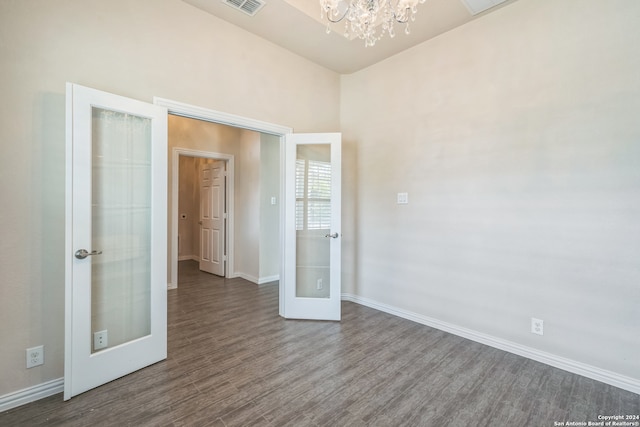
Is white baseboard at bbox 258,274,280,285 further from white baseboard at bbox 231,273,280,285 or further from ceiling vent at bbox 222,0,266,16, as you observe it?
ceiling vent at bbox 222,0,266,16

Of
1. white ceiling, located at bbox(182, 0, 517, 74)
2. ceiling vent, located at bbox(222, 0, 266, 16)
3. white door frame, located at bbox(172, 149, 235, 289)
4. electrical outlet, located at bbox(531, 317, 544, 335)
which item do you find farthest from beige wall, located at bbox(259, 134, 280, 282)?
electrical outlet, located at bbox(531, 317, 544, 335)

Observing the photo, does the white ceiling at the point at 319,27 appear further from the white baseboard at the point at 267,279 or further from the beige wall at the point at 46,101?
the white baseboard at the point at 267,279

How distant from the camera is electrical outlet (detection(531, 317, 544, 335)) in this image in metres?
2.42

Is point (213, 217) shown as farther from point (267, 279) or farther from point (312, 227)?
point (312, 227)

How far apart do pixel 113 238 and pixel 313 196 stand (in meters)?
2.03

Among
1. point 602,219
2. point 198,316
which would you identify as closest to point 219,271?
point 198,316

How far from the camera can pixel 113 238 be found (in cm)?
218

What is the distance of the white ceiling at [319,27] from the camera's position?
8.52 ft

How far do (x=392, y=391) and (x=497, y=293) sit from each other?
4.77ft

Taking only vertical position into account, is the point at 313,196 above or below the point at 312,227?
above

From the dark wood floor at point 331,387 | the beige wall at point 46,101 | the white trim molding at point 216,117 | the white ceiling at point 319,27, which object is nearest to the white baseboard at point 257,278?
the dark wood floor at point 331,387

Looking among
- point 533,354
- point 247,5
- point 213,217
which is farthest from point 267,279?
point 247,5

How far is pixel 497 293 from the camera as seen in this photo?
2670 millimetres

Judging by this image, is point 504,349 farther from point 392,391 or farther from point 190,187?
point 190,187
